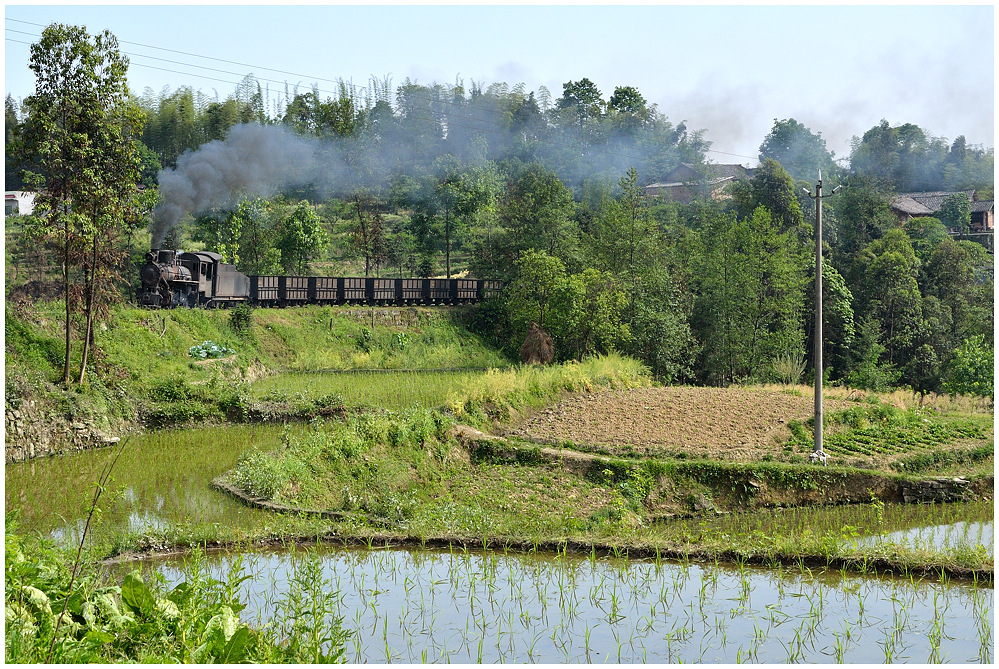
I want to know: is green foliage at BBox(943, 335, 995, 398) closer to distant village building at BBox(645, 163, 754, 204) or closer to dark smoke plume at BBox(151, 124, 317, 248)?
dark smoke plume at BBox(151, 124, 317, 248)

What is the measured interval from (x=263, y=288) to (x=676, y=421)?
16672mm

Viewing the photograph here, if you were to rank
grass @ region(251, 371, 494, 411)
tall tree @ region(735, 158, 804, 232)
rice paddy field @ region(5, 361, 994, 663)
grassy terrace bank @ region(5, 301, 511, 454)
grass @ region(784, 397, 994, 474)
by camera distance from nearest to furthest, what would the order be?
rice paddy field @ region(5, 361, 994, 663) → grassy terrace bank @ region(5, 301, 511, 454) → grass @ region(784, 397, 994, 474) → grass @ region(251, 371, 494, 411) → tall tree @ region(735, 158, 804, 232)

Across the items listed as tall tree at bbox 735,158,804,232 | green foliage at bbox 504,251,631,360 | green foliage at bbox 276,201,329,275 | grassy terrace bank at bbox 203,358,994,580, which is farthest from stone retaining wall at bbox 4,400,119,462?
tall tree at bbox 735,158,804,232

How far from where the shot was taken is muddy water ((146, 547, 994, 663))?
5750 millimetres

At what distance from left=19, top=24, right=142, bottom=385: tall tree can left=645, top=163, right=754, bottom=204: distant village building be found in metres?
35.6

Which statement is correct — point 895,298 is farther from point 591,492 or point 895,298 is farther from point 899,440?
point 591,492

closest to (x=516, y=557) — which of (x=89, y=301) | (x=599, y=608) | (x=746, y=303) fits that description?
(x=599, y=608)

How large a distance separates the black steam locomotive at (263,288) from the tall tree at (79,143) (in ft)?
25.5

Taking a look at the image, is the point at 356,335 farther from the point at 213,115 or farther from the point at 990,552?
the point at 213,115

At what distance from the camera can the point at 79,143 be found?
15477mm

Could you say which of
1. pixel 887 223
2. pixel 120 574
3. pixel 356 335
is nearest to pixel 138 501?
pixel 120 574

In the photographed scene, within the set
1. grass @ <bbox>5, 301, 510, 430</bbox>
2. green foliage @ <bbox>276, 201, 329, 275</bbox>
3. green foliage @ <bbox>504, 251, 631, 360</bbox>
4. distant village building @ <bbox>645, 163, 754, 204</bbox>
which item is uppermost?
distant village building @ <bbox>645, 163, 754, 204</bbox>

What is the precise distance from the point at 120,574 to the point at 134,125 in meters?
10.8

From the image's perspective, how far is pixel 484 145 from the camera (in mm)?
54094
